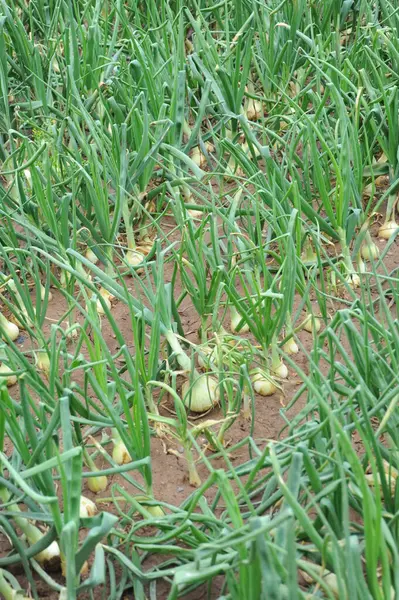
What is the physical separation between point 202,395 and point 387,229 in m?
0.74

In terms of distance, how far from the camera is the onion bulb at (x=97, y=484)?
152 cm

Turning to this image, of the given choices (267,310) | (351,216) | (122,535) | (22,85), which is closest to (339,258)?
(351,216)

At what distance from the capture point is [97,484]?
5.01ft

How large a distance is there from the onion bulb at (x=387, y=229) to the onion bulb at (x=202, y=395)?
27.3 inches

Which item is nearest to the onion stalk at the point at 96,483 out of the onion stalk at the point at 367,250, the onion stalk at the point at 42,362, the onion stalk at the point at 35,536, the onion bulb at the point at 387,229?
the onion stalk at the point at 35,536

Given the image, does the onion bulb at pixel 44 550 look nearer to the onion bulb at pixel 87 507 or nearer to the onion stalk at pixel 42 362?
the onion bulb at pixel 87 507

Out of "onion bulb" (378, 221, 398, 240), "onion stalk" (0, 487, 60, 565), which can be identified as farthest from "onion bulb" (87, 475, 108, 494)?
"onion bulb" (378, 221, 398, 240)

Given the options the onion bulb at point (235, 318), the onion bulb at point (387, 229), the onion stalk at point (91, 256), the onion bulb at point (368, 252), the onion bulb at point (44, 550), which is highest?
the onion bulb at point (44, 550)

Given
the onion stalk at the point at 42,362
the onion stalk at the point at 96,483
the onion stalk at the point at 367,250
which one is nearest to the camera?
the onion stalk at the point at 96,483

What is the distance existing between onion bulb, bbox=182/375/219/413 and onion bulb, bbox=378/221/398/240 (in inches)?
27.3

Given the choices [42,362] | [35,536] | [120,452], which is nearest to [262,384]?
[120,452]

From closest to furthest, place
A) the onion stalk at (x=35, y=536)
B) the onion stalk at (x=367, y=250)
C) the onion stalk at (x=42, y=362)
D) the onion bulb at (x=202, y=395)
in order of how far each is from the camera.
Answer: the onion stalk at (x=35, y=536), the onion bulb at (x=202, y=395), the onion stalk at (x=42, y=362), the onion stalk at (x=367, y=250)

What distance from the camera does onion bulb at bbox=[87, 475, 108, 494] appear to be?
4.99 feet

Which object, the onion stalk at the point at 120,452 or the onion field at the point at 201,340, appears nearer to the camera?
the onion field at the point at 201,340
